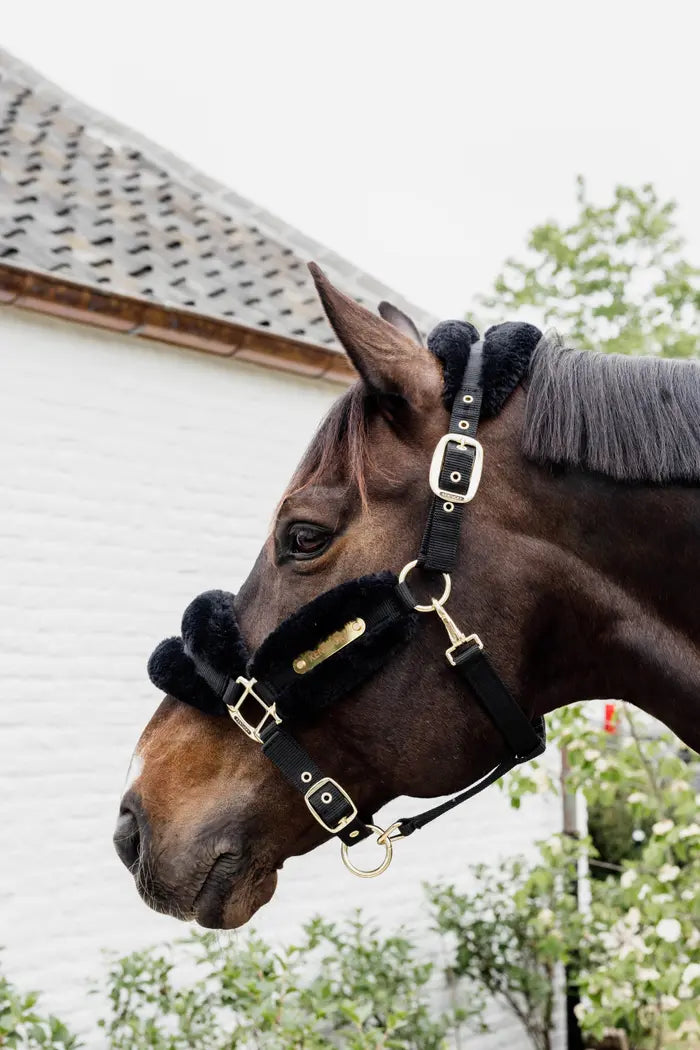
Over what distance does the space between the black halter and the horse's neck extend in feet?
0.31

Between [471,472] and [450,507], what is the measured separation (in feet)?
0.23

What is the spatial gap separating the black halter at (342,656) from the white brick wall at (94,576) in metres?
2.81

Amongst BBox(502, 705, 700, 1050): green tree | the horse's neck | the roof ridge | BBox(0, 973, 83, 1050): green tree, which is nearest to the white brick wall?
BBox(0, 973, 83, 1050): green tree

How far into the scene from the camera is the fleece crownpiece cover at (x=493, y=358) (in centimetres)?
179

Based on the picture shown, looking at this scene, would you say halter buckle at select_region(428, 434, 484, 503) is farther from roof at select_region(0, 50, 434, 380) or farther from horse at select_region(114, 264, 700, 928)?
roof at select_region(0, 50, 434, 380)

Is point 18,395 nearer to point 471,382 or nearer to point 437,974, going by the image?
point 471,382

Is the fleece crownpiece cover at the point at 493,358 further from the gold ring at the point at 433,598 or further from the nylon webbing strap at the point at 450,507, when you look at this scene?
the gold ring at the point at 433,598

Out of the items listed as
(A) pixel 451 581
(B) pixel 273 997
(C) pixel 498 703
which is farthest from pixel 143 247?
(C) pixel 498 703

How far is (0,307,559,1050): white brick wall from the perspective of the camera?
4375 millimetres

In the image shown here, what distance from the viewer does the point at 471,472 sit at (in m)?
1.73

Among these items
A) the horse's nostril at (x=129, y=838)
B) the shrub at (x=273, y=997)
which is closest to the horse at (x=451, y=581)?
the horse's nostril at (x=129, y=838)

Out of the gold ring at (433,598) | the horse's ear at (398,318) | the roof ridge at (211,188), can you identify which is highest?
the horse's ear at (398,318)

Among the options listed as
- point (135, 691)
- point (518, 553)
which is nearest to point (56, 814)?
point (135, 691)

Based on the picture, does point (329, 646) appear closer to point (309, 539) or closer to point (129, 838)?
point (309, 539)
